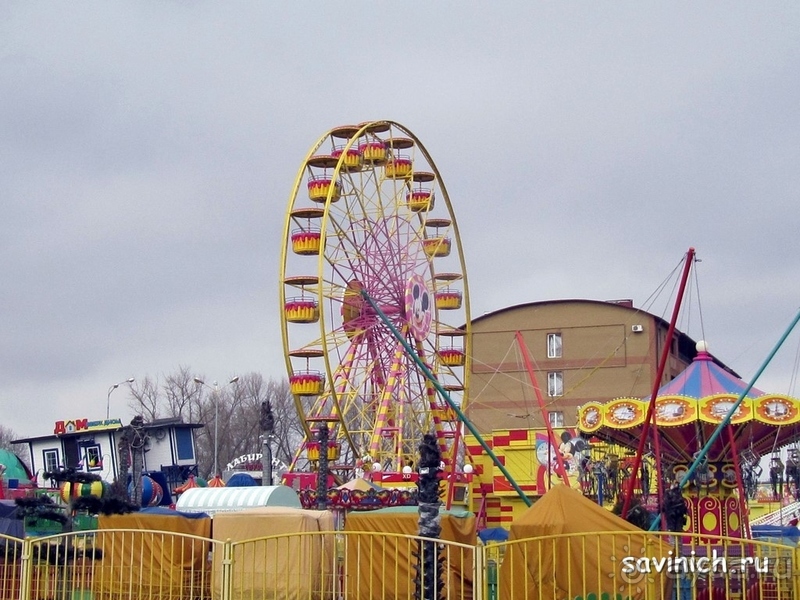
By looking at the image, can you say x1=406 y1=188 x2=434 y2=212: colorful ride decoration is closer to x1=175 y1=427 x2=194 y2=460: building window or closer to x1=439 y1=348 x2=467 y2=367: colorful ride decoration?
x1=439 y1=348 x2=467 y2=367: colorful ride decoration

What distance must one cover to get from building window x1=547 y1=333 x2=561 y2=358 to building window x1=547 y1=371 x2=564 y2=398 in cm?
103

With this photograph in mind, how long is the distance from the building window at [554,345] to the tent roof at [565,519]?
4797cm

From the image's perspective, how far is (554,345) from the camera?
65062 millimetres

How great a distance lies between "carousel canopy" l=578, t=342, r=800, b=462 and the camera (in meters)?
25.5

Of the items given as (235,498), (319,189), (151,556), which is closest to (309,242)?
(319,189)

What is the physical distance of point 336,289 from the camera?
3881 cm

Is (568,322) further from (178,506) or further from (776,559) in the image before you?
(776,559)

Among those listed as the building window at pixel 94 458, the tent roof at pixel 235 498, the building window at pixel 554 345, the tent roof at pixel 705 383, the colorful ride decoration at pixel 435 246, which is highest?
the colorful ride decoration at pixel 435 246

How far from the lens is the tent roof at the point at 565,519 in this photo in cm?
1678

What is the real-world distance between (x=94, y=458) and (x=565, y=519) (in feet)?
167

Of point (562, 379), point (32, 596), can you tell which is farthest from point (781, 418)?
point (562, 379)

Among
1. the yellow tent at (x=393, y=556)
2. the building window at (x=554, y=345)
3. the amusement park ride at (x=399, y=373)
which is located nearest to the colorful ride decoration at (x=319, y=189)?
the amusement park ride at (x=399, y=373)

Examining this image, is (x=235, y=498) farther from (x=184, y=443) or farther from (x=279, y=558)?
(x=184, y=443)

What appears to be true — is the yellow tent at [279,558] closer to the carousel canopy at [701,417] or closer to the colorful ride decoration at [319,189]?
the carousel canopy at [701,417]
